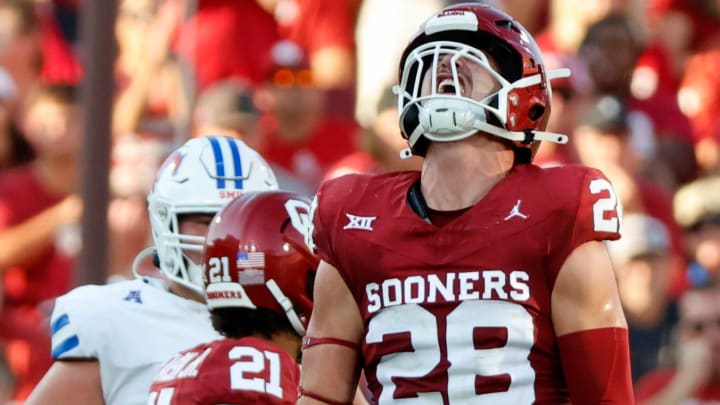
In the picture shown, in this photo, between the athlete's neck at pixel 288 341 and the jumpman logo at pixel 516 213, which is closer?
the jumpman logo at pixel 516 213

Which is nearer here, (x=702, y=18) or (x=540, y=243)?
(x=540, y=243)

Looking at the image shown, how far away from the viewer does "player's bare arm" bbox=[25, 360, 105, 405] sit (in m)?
4.60

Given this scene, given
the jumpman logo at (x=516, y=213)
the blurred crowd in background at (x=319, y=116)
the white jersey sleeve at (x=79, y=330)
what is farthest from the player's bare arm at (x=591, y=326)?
the blurred crowd in background at (x=319, y=116)

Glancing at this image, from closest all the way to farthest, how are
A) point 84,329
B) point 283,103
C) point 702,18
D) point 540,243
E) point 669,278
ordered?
point 540,243, point 84,329, point 669,278, point 283,103, point 702,18

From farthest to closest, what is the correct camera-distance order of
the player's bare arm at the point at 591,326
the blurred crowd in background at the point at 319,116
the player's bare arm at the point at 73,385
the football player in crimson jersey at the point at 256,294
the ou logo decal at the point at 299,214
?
1. the blurred crowd in background at the point at 319,116
2. the player's bare arm at the point at 73,385
3. the ou logo decal at the point at 299,214
4. the football player in crimson jersey at the point at 256,294
5. the player's bare arm at the point at 591,326

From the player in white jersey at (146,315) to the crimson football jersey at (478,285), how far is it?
3.75ft

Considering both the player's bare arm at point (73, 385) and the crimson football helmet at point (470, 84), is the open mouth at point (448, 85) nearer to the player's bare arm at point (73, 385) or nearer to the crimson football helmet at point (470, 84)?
the crimson football helmet at point (470, 84)

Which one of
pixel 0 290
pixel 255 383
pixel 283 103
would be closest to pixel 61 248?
pixel 0 290

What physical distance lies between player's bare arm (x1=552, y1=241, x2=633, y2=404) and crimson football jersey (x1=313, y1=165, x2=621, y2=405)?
3 centimetres

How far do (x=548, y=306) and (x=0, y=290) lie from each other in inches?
200

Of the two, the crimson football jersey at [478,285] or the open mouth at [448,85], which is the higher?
the open mouth at [448,85]

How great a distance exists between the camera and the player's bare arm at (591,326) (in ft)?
11.5

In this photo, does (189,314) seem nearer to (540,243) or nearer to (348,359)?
(348,359)

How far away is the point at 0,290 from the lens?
8.20 m
